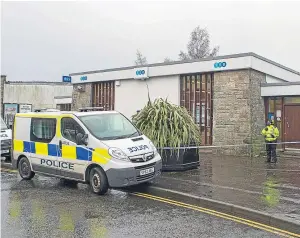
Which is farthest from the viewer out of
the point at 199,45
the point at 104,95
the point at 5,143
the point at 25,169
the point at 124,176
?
the point at 199,45

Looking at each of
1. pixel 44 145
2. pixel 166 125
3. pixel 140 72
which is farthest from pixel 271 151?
pixel 140 72

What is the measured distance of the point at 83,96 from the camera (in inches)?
933

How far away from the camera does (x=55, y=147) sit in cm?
1020

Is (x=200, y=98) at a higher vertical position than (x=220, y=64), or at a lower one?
lower

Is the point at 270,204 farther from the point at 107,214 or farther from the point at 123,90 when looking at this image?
the point at 123,90

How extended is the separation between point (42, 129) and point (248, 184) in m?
5.59

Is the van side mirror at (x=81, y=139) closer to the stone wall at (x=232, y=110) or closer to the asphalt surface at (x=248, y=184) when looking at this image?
the asphalt surface at (x=248, y=184)

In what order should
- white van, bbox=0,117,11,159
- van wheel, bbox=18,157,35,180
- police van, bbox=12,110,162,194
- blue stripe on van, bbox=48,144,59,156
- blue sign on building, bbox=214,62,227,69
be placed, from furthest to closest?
blue sign on building, bbox=214,62,227,69 < white van, bbox=0,117,11,159 < van wheel, bbox=18,157,35,180 < blue stripe on van, bbox=48,144,59,156 < police van, bbox=12,110,162,194

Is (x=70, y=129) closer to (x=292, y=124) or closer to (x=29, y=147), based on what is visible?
(x=29, y=147)

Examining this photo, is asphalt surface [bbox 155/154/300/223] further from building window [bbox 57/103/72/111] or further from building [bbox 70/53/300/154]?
building window [bbox 57/103/72/111]

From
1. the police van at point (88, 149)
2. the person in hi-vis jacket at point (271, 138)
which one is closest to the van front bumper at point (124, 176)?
the police van at point (88, 149)

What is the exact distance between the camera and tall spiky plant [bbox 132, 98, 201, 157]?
38.9ft

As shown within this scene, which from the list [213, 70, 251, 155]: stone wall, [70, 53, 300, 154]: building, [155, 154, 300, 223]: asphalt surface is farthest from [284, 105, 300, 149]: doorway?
[155, 154, 300, 223]: asphalt surface

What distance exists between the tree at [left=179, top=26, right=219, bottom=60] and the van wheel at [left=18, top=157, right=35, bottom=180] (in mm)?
38641
